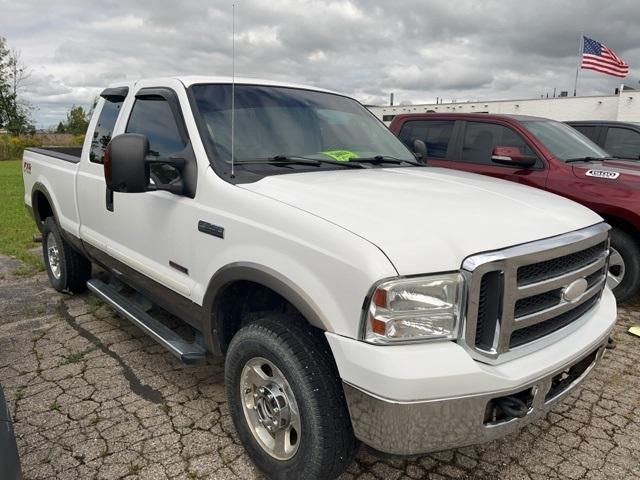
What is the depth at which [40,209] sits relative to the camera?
17.9ft

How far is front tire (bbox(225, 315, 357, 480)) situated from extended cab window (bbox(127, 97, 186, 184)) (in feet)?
3.77

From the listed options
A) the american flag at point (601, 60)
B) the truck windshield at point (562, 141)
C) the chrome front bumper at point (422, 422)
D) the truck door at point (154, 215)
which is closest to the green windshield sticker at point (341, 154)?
the truck door at point (154, 215)

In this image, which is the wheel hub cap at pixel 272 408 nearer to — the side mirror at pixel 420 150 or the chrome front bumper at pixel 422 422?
the chrome front bumper at pixel 422 422

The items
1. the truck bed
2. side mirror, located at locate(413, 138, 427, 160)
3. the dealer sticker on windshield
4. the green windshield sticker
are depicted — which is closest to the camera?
the green windshield sticker

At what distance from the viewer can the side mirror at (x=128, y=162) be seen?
2613 millimetres

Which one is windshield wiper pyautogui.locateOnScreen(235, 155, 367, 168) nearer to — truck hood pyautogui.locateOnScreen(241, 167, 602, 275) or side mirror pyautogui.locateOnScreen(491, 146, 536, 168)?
truck hood pyautogui.locateOnScreen(241, 167, 602, 275)

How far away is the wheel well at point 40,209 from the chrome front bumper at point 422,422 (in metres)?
4.53

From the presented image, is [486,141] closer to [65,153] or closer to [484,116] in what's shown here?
[484,116]

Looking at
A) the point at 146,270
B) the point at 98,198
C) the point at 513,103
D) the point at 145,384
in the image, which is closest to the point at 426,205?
the point at 146,270

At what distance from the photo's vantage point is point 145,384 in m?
Result: 3.52

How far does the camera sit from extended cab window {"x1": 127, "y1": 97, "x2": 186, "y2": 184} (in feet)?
10.2

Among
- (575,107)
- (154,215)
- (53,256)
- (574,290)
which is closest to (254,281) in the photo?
(154,215)

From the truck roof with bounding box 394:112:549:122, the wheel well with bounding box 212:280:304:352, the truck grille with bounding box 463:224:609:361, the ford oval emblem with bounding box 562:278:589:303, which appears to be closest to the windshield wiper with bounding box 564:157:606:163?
the truck roof with bounding box 394:112:549:122

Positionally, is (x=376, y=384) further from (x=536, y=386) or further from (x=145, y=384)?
(x=145, y=384)
